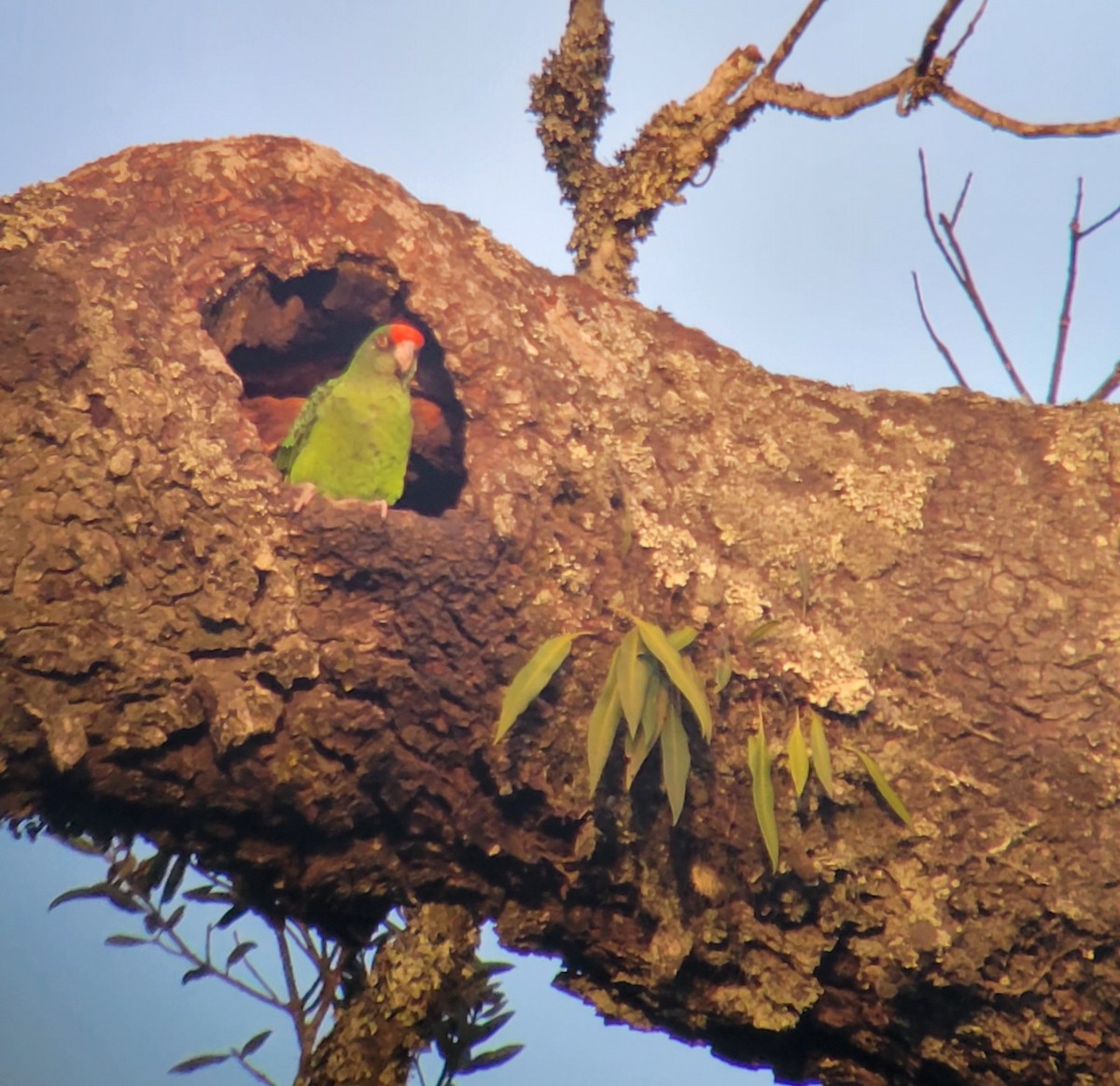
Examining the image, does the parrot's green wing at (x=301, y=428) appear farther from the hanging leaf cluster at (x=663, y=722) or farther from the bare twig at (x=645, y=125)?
the hanging leaf cluster at (x=663, y=722)

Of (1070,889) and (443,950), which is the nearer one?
(1070,889)

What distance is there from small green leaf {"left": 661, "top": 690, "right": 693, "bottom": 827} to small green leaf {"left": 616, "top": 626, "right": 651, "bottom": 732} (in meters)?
0.09

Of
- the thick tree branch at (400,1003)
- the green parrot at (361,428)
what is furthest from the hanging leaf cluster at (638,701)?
the green parrot at (361,428)

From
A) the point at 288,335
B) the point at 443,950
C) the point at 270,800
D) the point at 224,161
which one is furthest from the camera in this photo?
the point at 288,335

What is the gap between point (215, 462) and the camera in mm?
2010

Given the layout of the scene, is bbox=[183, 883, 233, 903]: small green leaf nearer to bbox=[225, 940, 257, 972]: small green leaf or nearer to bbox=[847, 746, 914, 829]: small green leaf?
bbox=[225, 940, 257, 972]: small green leaf

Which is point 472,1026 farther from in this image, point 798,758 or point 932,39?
point 932,39

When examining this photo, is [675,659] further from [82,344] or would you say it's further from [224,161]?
[224,161]

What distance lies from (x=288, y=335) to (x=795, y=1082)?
8.22 ft

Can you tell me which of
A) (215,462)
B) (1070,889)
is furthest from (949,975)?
(215,462)

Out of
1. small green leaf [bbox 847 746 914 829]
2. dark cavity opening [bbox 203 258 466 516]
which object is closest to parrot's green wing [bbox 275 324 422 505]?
dark cavity opening [bbox 203 258 466 516]

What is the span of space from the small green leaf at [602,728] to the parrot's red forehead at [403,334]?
1.31 meters

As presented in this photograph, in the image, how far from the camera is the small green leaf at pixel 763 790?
81.7 inches

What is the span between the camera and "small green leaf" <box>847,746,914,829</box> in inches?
82.8
